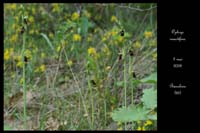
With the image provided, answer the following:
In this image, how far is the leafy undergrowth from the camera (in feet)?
7.32

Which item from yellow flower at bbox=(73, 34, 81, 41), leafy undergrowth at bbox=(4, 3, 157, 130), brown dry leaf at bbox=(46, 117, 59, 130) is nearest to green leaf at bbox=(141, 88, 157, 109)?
leafy undergrowth at bbox=(4, 3, 157, 130)

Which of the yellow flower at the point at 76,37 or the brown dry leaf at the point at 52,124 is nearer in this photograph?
the brown dry leaf at the point at 52,124

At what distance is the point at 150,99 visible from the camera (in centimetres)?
222

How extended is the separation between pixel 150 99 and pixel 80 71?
2.84 ft

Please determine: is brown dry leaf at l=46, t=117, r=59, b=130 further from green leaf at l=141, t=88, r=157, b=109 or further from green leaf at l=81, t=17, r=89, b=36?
green leaf at l=81, t=17, r=89, b=36

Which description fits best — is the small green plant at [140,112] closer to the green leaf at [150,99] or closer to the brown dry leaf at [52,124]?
the green leaf at [150,99]

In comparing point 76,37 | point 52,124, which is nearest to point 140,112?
point 52,124

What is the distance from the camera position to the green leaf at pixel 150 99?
2.15 m

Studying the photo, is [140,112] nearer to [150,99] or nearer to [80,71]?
[150,99]

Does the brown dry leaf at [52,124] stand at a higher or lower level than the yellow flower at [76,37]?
lower

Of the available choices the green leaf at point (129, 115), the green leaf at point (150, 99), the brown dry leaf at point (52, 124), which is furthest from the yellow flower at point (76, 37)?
the green leaf at point (129, 115)
